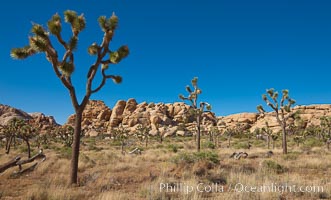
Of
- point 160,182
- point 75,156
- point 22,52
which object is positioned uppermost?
point 22,52

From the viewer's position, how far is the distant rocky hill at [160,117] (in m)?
68.8

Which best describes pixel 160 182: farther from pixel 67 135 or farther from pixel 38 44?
pixel 67 135

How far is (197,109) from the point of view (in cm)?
2100

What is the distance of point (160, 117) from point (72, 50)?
2662 inches

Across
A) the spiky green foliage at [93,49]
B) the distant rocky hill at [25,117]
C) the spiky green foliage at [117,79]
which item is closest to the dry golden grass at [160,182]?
the spiky green foliage at [117,79]

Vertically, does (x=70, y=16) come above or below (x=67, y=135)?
above

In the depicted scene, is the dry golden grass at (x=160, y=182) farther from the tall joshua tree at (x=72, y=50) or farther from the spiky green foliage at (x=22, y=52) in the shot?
the spiky green foliage at (x=22, y=52)

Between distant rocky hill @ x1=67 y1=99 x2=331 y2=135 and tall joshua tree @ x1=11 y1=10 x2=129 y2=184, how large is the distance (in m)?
54.4

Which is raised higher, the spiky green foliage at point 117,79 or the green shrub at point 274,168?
the spiky green foliage at point 117,79

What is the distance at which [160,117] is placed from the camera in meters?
75.9

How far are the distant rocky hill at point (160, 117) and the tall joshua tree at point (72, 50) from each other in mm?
54408

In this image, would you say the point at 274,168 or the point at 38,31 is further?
the point at 274,168

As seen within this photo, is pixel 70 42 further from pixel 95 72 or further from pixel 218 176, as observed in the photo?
pixel 218 176

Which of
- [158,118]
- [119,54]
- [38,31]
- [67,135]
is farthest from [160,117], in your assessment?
[38,31]
